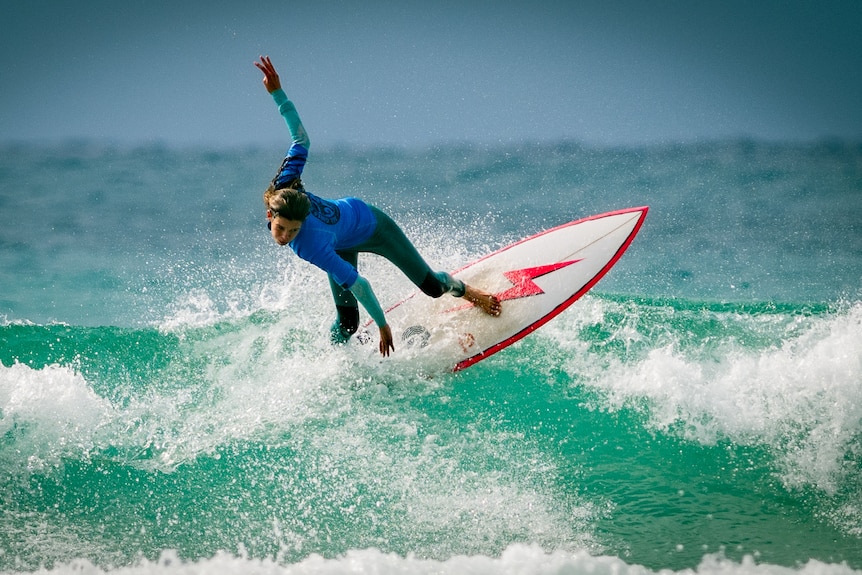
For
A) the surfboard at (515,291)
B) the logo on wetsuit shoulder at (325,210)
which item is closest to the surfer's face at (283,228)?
the logo on wetsuit shoulder at (325,210)

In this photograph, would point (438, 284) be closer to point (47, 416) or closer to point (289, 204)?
point (289, 204)

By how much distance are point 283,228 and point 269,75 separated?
0.89m

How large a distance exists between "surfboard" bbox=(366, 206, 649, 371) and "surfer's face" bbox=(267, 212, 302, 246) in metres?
1.23

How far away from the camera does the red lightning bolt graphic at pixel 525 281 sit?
4516mm

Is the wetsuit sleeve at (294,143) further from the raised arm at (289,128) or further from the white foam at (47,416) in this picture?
the white foam at (47,416)

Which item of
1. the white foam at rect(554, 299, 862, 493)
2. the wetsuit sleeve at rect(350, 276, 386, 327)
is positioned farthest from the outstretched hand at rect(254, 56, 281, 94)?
the white foam at rect(554, 299, 862, 493)

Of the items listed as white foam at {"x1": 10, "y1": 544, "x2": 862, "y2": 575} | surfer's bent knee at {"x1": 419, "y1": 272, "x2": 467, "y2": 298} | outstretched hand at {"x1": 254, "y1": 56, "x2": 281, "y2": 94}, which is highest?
outstretched hand at {"x1": 254, "y1": 56, "x2": 281, "y2": 94}

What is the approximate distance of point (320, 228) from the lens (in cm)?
362

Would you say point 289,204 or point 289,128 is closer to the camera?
point 289,204

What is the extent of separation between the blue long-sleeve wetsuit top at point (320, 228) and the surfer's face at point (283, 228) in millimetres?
125

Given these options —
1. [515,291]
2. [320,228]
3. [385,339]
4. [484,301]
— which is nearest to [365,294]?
[385,339]

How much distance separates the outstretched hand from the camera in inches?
141

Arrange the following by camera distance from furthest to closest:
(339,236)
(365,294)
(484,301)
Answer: (484,301), (339,236), (365,294)

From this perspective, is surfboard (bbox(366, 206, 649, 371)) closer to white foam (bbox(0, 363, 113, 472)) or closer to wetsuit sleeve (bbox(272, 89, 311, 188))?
wetsuit sleeve (bbox(272, 89, 311, 188))
